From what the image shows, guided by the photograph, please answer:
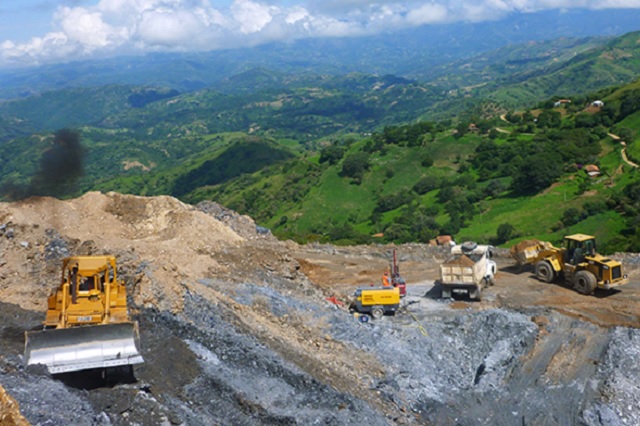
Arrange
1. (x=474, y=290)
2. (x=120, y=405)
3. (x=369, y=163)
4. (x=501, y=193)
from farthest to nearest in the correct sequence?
1. (x=369, y=163)
2. (x=501, y=193)
3. (x=474, y=290)
4. (x=120, y=405)

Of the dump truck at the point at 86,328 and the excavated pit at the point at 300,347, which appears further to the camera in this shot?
the excavated pit at the point at 300,347

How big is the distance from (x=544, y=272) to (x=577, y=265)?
4.76ft

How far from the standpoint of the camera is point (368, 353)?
14.9m

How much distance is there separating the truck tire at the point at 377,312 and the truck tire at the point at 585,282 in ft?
23.6

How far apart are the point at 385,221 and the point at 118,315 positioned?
152ft

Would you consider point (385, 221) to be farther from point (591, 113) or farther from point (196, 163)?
point (196, 163)

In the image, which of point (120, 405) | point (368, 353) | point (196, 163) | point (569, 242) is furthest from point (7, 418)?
point (196, 163)

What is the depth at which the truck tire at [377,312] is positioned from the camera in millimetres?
17781

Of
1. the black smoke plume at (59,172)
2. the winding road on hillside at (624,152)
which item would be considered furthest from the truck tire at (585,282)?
the winding road on hillside at (624,152)

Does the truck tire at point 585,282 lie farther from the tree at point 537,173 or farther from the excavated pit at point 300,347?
the tree at point 537,173

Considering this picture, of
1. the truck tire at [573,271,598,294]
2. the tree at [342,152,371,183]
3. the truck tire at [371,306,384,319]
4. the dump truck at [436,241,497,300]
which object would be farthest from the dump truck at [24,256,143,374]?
the tree at [342,152,371,183]

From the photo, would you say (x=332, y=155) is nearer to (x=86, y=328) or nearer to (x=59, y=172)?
(x=59, y=172)

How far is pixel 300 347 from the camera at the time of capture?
563 inches

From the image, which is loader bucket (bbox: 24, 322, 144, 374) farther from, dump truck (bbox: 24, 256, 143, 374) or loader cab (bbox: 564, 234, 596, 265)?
loader cab (bbox: 564, 234, 596, 265)
